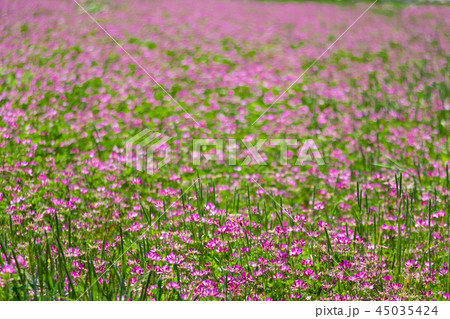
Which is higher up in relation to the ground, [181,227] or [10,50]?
[10,50]

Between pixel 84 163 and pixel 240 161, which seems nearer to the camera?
pixel 84 163

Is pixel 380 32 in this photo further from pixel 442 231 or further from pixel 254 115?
pixel 442 231

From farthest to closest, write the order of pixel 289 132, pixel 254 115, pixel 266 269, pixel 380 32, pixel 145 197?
pixel 380 32
pixel 254 115
pixel 289 132
pixel 145 197
pixel 266 269

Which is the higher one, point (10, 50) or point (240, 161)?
Result: point (10, 50)

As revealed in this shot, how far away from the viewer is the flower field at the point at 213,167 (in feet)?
11.5

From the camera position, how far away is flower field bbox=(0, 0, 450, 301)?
3.50 meters

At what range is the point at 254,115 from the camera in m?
7.68

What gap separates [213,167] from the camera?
18.5 feet
